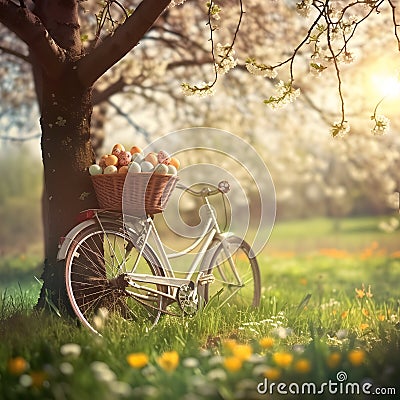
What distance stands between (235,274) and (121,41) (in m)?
1.87

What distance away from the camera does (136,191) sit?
14.8 ft

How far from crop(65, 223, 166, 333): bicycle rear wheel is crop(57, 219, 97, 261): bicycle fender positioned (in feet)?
0.15

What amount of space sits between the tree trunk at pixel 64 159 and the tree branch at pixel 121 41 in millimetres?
119

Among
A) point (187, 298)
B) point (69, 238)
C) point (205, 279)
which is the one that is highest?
point (69, 238)

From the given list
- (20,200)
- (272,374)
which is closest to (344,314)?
(272,374)

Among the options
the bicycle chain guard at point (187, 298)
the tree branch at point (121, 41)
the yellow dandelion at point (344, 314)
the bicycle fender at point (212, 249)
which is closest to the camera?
the tree branch at point (121, 41)

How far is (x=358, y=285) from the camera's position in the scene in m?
8.48

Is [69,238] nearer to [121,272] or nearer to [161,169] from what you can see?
[121,272]

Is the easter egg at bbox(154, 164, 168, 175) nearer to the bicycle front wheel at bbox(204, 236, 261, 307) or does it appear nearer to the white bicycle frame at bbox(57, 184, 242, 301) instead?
the white bicycle frame at bbox(57, 184, 242, 301)

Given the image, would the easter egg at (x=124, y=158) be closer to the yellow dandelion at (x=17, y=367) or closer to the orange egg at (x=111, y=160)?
the orange egg at (x=111, y=160)

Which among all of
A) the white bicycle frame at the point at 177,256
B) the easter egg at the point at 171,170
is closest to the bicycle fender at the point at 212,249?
the white bicycle frame at the point at 177,256

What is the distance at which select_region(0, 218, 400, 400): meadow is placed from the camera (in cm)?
316

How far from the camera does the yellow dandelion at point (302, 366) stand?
10.6 ft

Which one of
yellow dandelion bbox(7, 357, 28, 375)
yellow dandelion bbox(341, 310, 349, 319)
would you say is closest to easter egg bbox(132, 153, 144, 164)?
yellow dandelion bbox(7, 357, 28, 375)
